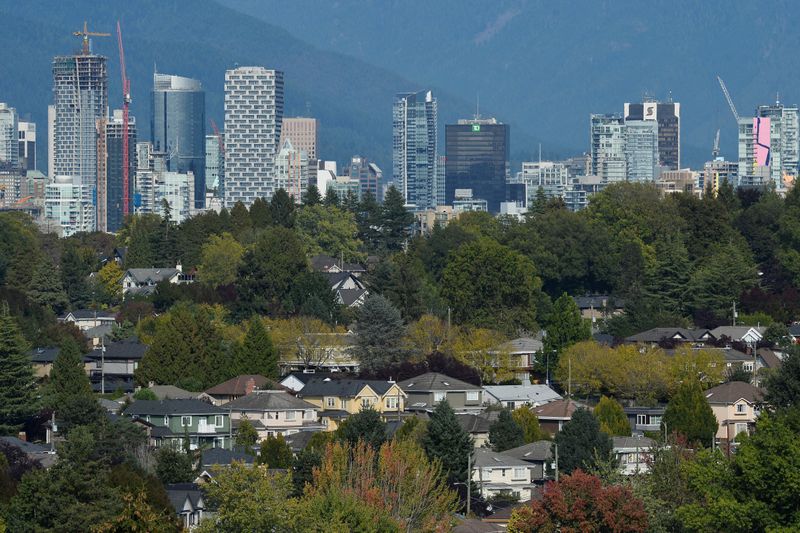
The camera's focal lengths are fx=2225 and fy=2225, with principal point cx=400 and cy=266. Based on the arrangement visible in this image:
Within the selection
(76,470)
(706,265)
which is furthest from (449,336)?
(76,470)

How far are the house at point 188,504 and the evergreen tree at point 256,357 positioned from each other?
2715cm

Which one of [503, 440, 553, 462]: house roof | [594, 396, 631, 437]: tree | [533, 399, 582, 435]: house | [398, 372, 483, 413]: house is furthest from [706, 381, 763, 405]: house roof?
[503, 440, 553, 462]: house roof

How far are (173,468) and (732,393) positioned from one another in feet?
78.1

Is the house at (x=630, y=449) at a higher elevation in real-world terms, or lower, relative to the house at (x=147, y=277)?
lower

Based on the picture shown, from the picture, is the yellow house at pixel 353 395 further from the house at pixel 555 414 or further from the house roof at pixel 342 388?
the house at pixel 555 414

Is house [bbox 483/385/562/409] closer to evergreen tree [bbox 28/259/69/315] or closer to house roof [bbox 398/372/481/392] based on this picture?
house roof [bbox 398/372/481/392]

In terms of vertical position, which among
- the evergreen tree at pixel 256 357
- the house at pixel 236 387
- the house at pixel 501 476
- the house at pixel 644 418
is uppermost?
the evergreen tree at pixel 256 357

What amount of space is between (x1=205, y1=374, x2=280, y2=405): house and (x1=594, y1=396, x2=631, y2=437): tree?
39.5ft

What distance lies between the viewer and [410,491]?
152 ft

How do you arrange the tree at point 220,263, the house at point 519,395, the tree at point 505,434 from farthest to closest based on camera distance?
the tree at point 220,263
the house at point 519,395
the tree at point 505,434

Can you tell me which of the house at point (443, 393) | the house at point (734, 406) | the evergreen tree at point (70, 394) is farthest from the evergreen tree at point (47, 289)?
the house at point (734, 406)

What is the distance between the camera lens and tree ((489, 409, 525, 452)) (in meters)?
60.2

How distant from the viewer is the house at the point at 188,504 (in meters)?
45.9

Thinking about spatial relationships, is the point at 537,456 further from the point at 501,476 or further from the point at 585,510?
the point at 585,510
